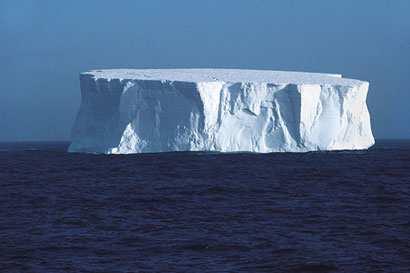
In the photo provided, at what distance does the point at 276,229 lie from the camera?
11805mm

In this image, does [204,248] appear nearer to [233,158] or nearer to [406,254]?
[406,254]

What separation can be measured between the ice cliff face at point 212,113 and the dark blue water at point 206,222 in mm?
7006

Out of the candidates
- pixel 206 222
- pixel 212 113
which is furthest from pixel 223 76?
pixel 206 222

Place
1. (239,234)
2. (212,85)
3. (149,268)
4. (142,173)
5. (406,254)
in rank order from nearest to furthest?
(149,268), (406,254), (239,234), (142,173), (212,85)

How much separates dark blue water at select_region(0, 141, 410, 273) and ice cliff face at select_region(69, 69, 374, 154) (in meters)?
7.01

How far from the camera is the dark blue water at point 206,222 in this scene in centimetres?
955

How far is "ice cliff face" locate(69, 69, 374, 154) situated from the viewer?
97.6 feet

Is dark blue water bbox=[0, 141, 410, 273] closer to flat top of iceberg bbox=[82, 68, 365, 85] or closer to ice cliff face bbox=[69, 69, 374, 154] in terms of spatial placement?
ice cliff face bbox=[69, 69, 374, 154]

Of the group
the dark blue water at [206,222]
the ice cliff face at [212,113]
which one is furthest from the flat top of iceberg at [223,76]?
the dark blue water at [206,222]

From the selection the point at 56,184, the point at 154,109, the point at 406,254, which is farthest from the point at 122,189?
the point at 154,109

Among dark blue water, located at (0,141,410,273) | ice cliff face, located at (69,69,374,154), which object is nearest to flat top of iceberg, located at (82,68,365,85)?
ice cliff face, located at (69,69,374,154)

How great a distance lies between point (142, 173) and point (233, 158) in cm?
806

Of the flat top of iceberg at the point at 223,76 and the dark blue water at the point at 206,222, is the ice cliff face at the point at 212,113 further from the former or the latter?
the dark blue water at the point at 206,222

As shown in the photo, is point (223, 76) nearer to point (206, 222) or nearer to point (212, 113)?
point (212, 113)
